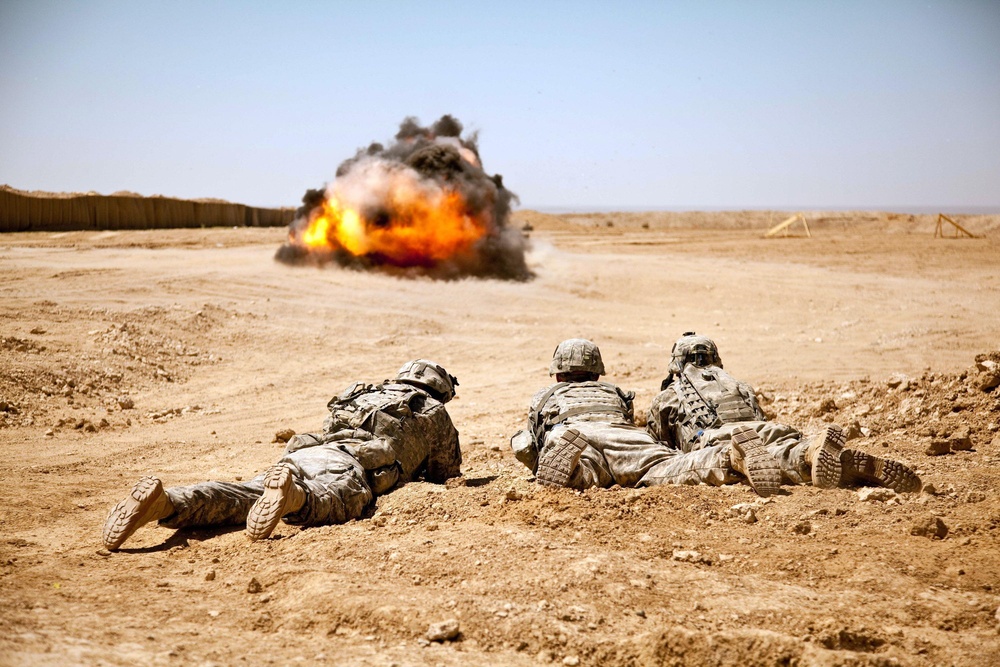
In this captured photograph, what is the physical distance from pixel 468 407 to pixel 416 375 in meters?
3.36

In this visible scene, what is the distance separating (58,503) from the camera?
19.9 feet

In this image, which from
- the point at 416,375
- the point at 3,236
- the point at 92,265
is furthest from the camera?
the point at 3,236

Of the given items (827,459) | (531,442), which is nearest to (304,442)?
(531,442)

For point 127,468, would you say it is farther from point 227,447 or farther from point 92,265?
point 92,265

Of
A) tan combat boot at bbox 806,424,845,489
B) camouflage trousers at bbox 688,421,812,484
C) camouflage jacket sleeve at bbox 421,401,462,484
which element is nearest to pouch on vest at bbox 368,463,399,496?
camouflage jacket sleeve at bbox 421,401,462,484

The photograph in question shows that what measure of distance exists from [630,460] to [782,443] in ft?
3.57

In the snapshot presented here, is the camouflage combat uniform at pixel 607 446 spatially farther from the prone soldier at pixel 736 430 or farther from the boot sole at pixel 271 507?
the boot sole at pixel 271 507

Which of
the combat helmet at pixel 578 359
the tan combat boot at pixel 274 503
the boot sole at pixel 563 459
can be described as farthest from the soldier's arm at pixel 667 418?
the tan combat boot at pixel 274 503

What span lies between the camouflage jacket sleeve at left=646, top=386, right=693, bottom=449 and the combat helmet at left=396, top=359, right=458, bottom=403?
5.63 feet

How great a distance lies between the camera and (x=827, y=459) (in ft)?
17.6

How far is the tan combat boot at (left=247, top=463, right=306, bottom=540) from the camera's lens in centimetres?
498

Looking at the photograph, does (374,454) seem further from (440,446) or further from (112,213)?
(112,213)

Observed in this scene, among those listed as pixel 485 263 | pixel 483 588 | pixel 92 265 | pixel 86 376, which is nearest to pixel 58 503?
pixel 483 588

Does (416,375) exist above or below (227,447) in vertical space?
above
